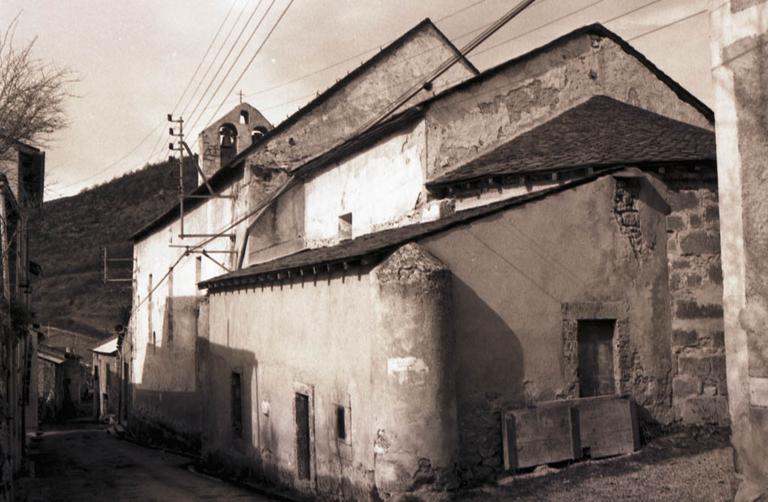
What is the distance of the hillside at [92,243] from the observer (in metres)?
68.5

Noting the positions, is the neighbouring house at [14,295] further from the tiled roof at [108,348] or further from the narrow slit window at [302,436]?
the tiled roof at [108,348]

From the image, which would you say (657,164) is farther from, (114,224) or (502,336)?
(114,224)

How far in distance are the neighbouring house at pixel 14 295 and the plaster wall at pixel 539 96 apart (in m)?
7.25

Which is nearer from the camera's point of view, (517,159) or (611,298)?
(611,298)

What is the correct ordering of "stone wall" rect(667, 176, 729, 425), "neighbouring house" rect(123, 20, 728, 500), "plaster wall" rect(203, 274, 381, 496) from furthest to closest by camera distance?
"stone wall" rect(667, 176, 729, 425) < "plaster wall" rect(203, 274, 381, 496) < "neighbouring house" rect(123, 20, 728, 500)

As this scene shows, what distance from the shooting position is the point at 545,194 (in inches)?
455

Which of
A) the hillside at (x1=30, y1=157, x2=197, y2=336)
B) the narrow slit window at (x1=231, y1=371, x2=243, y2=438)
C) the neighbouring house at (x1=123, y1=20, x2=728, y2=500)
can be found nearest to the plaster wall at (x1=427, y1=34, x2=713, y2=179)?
the neighbouring house at (x1=123, y1=20, x2=728, y2=500)

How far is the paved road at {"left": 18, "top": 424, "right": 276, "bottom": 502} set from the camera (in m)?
15.1

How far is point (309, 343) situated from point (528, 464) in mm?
4495

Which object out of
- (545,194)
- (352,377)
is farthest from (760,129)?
(352,377)

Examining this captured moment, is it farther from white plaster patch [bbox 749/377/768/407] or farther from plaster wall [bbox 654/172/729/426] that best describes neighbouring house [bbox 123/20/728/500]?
white plaster patch [bbox 749/377/768/407]

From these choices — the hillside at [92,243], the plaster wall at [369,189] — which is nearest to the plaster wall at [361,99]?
the plaster wall at [369,189]

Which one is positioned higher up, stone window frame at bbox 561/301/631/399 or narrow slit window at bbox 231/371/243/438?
stone window frame at bbox 561/301/631/399

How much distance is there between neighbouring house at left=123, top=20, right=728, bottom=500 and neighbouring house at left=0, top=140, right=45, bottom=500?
14.7ft
